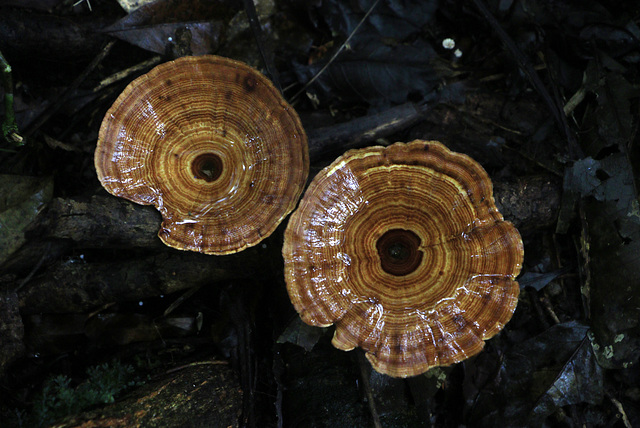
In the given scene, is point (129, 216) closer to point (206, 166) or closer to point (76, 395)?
point (206, 166)

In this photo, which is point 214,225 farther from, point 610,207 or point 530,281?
point 610,207

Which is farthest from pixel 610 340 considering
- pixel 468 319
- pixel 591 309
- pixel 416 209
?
pixel 416 209

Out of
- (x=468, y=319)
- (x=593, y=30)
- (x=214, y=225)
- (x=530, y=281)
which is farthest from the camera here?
(x=593, y=30)

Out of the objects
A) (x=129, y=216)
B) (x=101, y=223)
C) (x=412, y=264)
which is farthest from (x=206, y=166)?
(x=412, y=264)

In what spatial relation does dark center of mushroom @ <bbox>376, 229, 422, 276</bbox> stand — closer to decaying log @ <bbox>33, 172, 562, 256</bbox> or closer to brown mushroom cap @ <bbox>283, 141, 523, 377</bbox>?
brown mushroom cap @ <bbox>283, 141, 523, 377</bbox>

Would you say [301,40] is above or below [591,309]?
above

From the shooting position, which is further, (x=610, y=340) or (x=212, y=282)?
(x=212, y=282)
